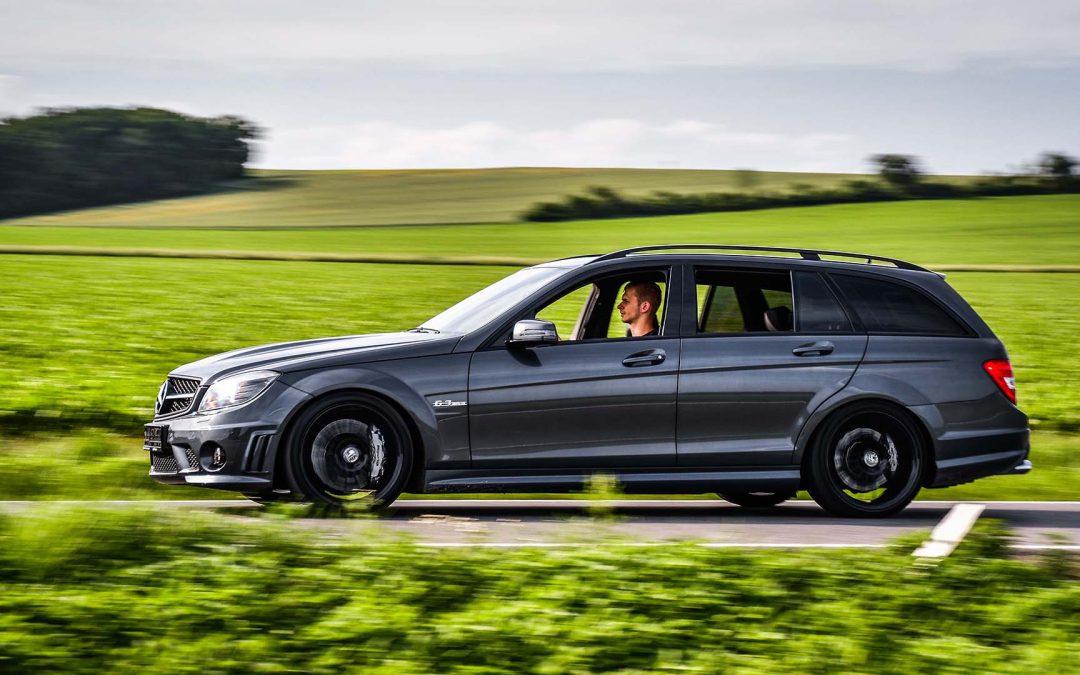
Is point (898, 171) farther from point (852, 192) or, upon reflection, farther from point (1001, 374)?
point (1001, 374)

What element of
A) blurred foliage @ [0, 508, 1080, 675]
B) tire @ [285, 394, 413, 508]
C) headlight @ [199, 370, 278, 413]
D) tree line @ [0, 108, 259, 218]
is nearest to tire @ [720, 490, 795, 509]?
tire @ [285, 394, 413, 508]

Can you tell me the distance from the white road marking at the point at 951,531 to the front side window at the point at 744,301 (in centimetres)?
153

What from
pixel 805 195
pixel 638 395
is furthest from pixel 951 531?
pixel 805 195

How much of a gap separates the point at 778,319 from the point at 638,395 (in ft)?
3.63

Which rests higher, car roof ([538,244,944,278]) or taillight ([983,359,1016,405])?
car roof ([538,244,944,278])

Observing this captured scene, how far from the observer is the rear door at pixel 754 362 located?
8.54 metres

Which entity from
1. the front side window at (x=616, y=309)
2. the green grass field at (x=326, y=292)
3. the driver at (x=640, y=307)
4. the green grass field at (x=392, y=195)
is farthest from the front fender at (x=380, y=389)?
the green grass field at (x=392, y=195)

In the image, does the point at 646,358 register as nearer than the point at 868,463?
Yes

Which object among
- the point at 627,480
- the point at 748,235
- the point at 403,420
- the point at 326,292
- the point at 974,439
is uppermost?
the point at 748,235

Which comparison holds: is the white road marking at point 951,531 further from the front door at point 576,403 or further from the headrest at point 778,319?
the front door at point 576,403

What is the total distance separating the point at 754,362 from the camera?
8617 mm

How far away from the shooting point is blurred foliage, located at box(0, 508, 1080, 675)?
179 inches

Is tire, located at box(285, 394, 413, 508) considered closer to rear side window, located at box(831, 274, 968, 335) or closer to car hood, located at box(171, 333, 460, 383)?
car hood, located at box(171, 333, 460, 383)

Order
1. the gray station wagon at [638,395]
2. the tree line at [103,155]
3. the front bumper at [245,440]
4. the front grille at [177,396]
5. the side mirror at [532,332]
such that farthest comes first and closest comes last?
the tree line at [103,155]
the front grille at [177,396]
the side mirror at [532,332]
the gray station wagon at [638,395]
the front bumper at [245,440]
